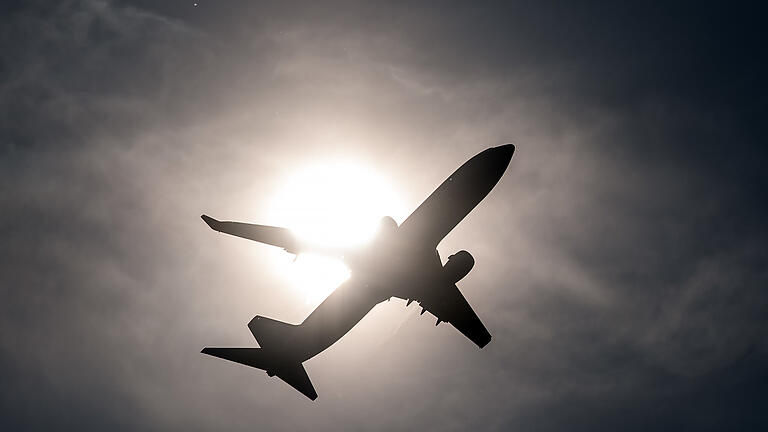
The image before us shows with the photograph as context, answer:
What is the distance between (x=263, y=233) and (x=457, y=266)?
2146 centimetres

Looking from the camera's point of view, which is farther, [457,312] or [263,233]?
[457,312]

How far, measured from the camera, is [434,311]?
68.6 metres

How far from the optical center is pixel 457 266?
6512cm

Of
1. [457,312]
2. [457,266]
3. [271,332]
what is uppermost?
[457,266]

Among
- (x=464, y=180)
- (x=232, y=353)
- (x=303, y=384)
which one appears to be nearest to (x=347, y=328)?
(x=303, y=384)

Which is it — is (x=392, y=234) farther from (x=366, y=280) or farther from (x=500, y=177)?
(x=500, y=177)

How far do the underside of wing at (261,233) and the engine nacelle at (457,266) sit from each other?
1623cm

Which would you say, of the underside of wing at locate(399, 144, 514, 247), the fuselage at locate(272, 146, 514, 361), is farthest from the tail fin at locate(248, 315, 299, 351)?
the underside of wing at locate(399, 144, 514, 247)

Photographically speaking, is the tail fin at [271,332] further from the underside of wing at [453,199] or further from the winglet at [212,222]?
the underside of wing at [453,199]

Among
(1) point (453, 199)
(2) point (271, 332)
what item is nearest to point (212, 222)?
(2) point (271, 332)

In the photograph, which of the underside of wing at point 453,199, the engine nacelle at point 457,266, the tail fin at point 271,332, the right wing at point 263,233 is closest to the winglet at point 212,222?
the right wing at point 263,233

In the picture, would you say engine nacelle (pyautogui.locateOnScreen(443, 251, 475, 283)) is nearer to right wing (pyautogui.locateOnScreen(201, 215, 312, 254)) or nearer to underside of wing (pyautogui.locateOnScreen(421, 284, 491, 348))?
underside of wing (pyautogui.locateOnScreen(421, 284, 491, 348))

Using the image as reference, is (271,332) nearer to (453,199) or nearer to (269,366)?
(269,366)

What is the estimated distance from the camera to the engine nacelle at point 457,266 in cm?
6512
